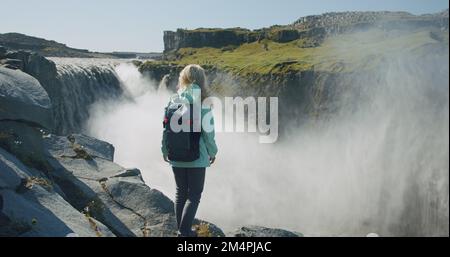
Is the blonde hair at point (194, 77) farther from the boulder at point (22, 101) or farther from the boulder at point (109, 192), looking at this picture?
the boulder at point (22, 101)

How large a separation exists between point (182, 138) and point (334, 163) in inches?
1399

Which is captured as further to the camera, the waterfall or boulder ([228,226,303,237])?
the waterfall

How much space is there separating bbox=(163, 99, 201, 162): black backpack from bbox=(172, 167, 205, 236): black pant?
1.16 ft

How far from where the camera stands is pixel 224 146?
180 feet

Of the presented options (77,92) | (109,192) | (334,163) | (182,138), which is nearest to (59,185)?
(109,192)

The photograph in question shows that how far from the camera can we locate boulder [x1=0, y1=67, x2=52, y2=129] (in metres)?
11.6

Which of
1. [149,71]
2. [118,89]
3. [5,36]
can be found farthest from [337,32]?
[5,36]

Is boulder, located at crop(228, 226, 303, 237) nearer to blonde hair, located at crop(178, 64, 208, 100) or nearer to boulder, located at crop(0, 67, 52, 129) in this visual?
blonde hair, located at crop(178, 64, 208, 100)

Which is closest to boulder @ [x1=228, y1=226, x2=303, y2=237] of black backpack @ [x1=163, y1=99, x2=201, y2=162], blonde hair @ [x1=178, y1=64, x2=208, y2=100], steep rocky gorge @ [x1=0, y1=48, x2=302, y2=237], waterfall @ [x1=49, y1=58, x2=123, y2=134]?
steep rocky gorge @ [x1=0, y1=48, x2=302, y2=237]

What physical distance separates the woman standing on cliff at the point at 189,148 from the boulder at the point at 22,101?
516 centimetres

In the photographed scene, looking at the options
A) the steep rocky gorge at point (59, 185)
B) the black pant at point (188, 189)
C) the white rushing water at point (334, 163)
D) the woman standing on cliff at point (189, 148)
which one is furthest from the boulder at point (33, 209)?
the white rushing water at point (334, 163)

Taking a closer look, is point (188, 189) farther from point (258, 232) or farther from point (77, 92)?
point (77, 92)
